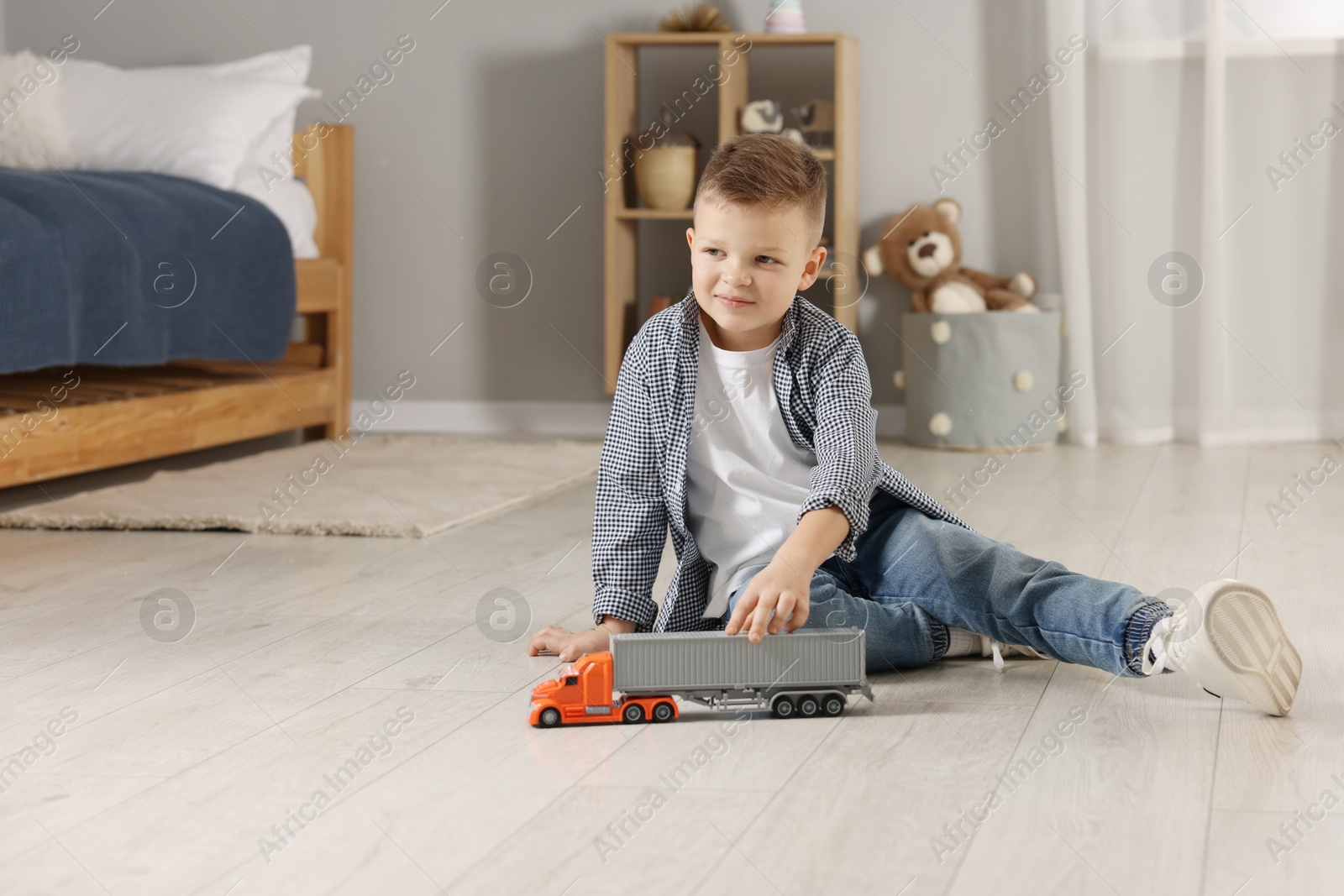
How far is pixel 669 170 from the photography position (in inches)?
108

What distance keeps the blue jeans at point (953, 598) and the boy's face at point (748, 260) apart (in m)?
0.21

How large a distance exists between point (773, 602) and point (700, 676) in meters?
0.08

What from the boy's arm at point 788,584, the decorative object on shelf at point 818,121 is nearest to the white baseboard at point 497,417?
the decorative object on shelf at point 818,121

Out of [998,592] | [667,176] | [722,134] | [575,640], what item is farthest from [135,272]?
[998,592]

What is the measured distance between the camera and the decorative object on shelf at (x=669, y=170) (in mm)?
2729

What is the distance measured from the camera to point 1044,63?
274cm

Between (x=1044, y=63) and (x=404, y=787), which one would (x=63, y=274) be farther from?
(x=1044, y=63)

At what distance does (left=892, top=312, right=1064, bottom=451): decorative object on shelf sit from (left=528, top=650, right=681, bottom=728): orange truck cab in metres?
1.76

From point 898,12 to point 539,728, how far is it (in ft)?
7.45

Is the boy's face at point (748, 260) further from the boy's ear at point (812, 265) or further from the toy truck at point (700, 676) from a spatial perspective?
the toy truck at point (700, 676)

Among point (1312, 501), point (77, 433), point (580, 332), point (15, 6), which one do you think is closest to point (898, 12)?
point (580, 332)

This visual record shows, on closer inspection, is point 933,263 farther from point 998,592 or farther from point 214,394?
point 998,592

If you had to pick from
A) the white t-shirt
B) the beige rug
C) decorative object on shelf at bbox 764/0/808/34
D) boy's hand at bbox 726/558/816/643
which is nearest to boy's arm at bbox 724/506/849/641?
boy's hand at bbox 726/558/816/643

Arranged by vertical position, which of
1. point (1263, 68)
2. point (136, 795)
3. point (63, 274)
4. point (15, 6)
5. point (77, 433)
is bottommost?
point (136, 795)
